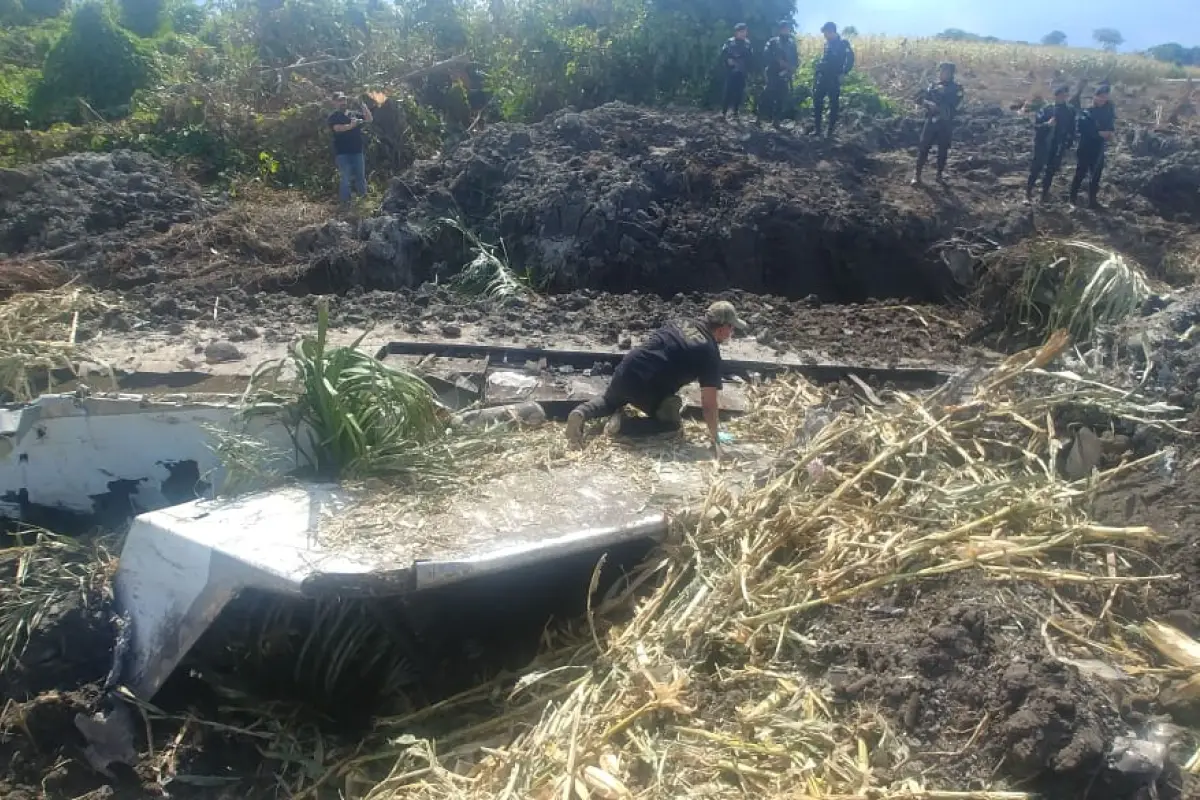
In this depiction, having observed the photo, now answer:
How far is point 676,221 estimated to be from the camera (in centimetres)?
1076

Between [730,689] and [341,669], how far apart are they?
1.84 meters

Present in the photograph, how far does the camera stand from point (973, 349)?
869 centimetres

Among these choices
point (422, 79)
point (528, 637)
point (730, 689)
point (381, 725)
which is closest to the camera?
point (730, 689)

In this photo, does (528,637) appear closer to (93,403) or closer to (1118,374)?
(93,403)

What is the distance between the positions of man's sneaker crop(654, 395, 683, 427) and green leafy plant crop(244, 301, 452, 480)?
1.63 metres

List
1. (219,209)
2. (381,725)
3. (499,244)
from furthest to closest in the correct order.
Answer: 1. (219,209)
2. (499,244)
3. (381,725)

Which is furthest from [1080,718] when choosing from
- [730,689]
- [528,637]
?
→ [528,637]

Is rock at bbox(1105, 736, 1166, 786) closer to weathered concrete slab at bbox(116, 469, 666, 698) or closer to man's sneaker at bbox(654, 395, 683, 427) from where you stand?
weathered concrete slab at bbox(116, 469, 666, 698)

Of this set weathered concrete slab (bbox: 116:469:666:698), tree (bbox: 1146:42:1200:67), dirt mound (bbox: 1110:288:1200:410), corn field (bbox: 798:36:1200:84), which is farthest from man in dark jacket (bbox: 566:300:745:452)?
tree (bbox: 1146:42:1200:67)

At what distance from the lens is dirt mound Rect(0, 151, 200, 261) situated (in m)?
10.7

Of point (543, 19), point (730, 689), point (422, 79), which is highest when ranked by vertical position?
point (543, 19)

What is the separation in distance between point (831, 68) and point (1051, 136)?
310cm

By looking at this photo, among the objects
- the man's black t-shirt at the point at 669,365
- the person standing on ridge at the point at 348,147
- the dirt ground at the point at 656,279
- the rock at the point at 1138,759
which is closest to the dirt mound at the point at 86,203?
the dirt ground at the point at 656,279

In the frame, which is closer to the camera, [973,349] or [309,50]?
[973,349]
